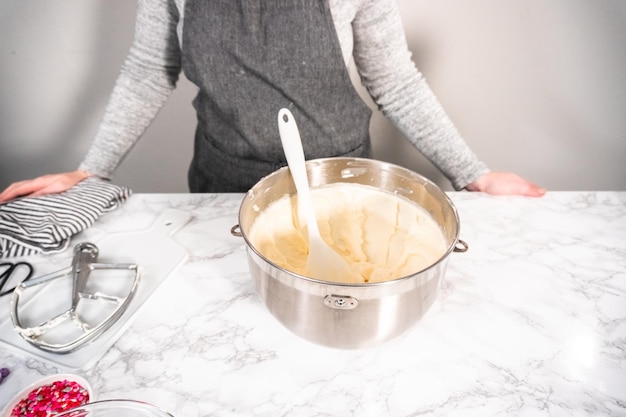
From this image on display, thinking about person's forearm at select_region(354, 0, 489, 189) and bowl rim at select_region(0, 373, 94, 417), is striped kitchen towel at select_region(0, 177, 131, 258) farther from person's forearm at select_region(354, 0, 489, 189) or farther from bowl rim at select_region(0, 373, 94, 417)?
person's forearm at select_region(354, 0, 489, 189)

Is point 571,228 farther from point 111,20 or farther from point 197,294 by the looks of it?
point 111,20

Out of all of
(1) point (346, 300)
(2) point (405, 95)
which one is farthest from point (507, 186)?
(1) point (346, 300)

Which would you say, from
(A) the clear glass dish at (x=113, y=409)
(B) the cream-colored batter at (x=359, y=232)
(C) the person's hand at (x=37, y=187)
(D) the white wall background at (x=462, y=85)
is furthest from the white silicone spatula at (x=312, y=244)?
(D) the white wall background at (x=462, y=85)

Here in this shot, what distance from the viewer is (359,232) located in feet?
2.27

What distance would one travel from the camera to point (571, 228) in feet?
2.61

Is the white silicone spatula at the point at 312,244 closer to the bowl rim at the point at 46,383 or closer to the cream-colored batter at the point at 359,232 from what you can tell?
the cream-colored batter at the point at 359,232

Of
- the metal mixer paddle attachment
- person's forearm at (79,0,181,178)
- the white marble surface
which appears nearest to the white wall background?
person's forearm at (79,0,181,178)

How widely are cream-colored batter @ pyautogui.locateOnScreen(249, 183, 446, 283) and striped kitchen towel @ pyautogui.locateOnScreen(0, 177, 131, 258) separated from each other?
333mm

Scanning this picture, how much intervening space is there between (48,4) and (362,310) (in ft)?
4.22

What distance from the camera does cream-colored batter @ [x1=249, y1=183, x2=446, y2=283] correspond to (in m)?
0.62

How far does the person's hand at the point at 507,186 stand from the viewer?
0.87 m

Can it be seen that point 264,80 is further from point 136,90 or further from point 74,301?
point 74,301

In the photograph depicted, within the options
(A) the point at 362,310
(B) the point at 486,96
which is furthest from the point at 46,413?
(B) the point at 486,96

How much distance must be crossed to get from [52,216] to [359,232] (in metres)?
0.50
